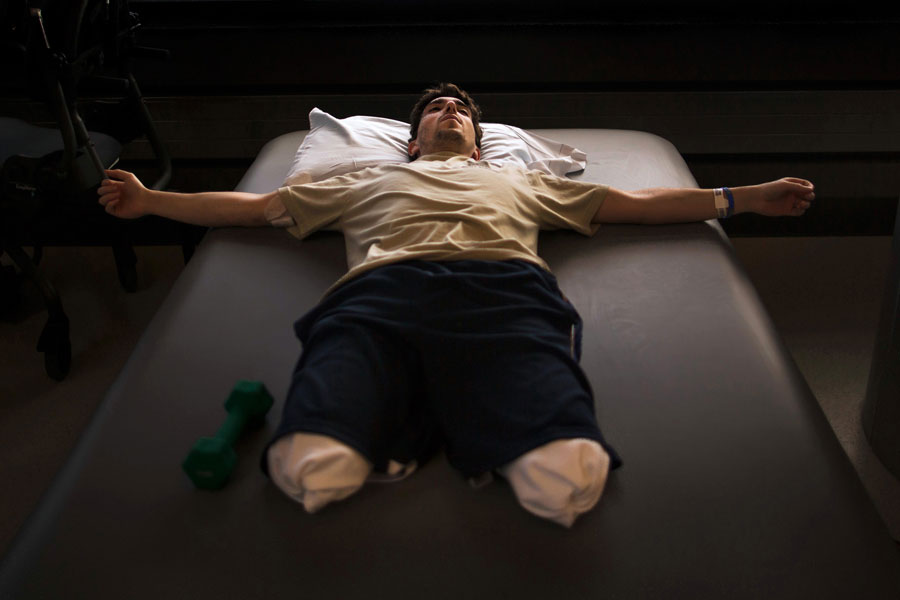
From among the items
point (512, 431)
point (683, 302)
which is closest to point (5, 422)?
point (512, 431)

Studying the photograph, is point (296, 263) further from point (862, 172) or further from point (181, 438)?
point (862, 172)

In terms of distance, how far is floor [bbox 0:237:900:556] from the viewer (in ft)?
5.29

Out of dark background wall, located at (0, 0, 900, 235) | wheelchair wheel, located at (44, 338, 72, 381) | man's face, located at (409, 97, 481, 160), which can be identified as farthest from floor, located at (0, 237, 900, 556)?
man's face, located at (409, 97, 481, 160)

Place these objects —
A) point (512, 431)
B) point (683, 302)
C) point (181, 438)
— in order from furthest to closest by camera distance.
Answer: point (683, 302) → point (181, 438) → point (512, 431)

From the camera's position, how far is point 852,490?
0.99 meters

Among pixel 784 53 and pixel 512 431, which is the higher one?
pixel 784 53

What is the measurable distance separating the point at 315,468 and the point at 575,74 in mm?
1902

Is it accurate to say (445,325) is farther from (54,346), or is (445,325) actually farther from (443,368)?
(54,346)

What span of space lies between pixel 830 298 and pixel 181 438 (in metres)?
1.89

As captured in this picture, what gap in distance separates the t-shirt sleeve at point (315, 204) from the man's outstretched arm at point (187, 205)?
0.18 feet

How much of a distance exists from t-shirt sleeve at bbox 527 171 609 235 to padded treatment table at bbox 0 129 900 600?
10.1 inches

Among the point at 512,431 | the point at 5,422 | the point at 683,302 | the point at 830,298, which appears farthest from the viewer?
the point at 830,298

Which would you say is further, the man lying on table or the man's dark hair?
the man's dark hair

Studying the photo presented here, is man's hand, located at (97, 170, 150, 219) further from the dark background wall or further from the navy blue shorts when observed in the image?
the dark background wall
